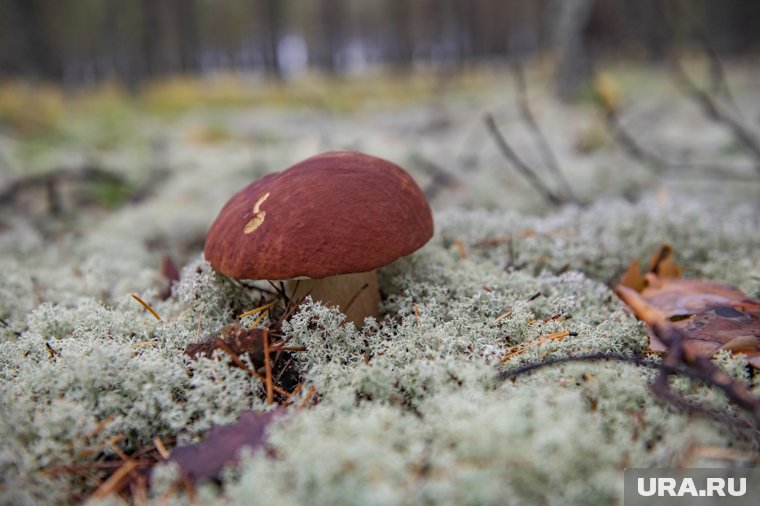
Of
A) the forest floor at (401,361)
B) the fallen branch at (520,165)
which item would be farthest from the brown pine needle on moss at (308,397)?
the fallen branch at (520,165)

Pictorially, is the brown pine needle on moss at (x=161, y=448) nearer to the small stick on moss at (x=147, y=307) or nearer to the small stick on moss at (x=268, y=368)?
the small stick on moss at (x=268, y=368)

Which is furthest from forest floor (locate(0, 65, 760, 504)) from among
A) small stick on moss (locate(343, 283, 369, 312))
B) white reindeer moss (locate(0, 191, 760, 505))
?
small stick on moss (locate(343, 283, 369, 312))

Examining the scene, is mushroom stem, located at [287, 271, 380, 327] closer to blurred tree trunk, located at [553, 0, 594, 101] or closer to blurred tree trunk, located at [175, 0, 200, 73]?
blurred tree trunk, located at [553, 0, 594, 101]

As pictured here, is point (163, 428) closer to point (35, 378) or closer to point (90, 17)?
point (35, 378)

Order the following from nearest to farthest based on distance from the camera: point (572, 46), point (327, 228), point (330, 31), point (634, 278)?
point (327, 228) → point (634, 278) → point (572, 46) → point (330, 31)

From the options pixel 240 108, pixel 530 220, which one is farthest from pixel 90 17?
pixel 530 220

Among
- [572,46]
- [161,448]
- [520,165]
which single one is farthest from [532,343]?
[572,46]

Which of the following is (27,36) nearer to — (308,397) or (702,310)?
(308,397)
